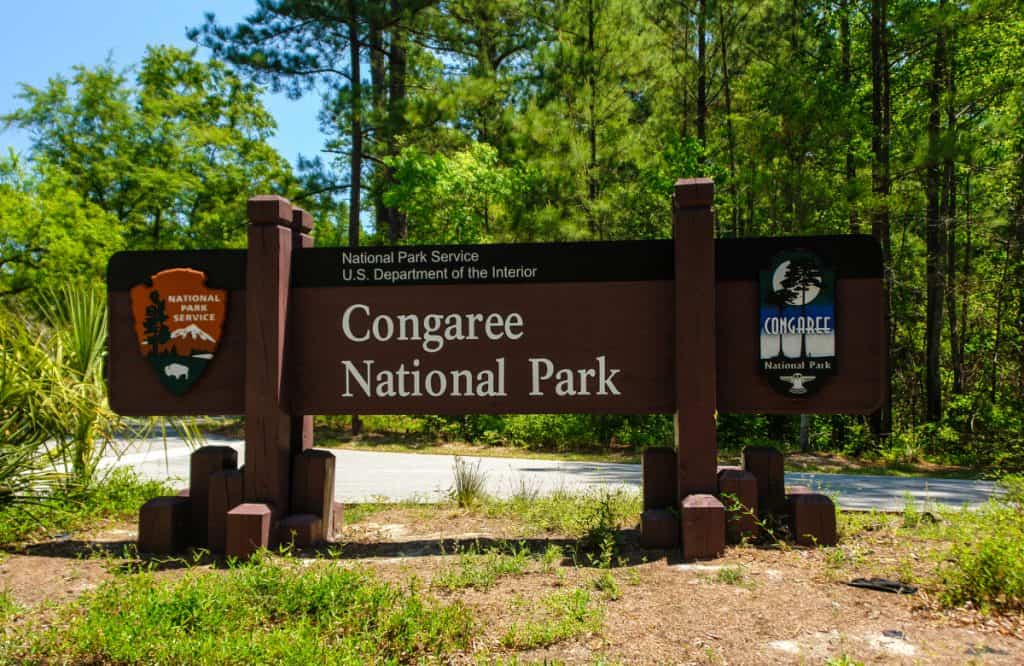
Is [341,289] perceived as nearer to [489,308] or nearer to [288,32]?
[489,308]

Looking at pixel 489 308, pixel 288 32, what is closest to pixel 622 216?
pixel 288 32

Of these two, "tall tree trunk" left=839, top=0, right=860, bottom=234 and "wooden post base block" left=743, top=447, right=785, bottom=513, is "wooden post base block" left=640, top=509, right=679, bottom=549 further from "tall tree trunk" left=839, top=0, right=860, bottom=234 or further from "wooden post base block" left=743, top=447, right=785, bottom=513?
A: "tall tree trunk" left=839, top=0, right=860, bottom=234

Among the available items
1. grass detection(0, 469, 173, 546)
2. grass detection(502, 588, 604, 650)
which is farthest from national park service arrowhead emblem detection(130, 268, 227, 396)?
grass detection(502, 588, 604, 650)

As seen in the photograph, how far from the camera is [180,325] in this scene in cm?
600

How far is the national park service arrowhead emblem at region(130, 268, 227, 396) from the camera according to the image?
598cm

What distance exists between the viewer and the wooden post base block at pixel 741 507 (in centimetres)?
561

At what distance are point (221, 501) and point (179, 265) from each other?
5.88ft

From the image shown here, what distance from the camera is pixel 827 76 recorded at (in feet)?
52.4

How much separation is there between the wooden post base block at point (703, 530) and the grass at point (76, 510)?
190 inches

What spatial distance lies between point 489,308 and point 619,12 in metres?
13.7

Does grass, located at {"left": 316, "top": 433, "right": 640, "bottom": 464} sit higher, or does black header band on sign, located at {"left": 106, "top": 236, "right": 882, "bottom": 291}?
black header band on sign, located at {"left": 106, "top": 236, "right": 882, "bottom": 291}

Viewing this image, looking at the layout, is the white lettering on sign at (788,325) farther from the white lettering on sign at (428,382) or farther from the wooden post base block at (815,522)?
the white lettering on sign at (428,382)

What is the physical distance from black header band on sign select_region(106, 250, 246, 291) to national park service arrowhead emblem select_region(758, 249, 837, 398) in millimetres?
3898

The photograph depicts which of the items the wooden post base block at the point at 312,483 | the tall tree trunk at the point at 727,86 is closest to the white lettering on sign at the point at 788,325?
the wooden post base block at the point at 312,483
